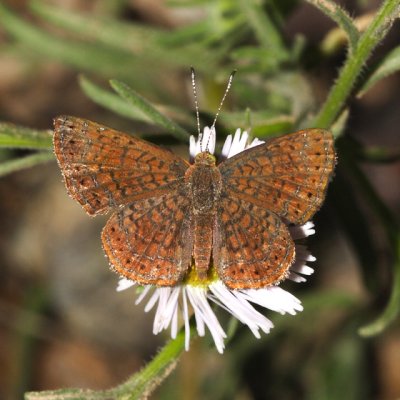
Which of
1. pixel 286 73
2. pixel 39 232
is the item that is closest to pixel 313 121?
pixel 286 73

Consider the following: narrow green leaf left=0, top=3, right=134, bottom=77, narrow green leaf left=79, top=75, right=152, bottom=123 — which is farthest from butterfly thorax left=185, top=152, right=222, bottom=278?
narrow green leaf left=0, top=3, right=134, bottom=77

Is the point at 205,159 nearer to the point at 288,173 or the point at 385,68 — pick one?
the point at 288,173

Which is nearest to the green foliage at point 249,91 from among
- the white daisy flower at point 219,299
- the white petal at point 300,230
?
the white daisy flower at point 219,299

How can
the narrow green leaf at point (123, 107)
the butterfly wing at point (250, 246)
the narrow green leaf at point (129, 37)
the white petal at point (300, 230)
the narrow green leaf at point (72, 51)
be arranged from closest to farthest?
the butterfly wing at point (250, 246) → the white petal at point (300, 230) → the narrow green leaf at point (123, 107) → the narrow green leaf at point (129, 37) → the narrow green leaf at point (72, 51)

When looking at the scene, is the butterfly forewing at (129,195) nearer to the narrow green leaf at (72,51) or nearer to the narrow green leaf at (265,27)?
the narrow green leaf at (265,27)

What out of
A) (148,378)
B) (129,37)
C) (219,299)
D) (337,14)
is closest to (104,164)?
(219,299)

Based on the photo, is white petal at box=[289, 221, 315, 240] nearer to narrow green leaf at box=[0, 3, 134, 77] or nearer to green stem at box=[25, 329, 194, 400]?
green stem at box=[25, 329, 194, 400]
